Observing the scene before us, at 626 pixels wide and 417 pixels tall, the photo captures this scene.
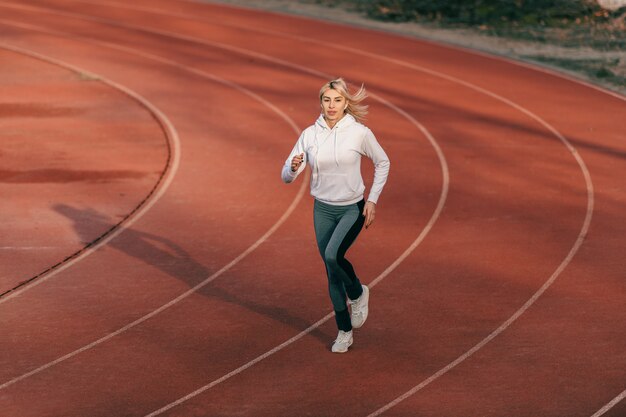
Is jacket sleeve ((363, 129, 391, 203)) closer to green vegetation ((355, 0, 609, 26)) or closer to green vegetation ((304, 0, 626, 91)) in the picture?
green vegetation ((304, 0, 626, 91))

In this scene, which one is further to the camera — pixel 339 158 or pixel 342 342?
pixel 342 342

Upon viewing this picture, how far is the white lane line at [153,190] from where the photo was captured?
39.9 feet

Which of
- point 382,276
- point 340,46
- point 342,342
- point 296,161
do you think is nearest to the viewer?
point 296,161

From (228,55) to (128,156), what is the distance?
24.9ft

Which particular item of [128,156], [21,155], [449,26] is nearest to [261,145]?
[128,156]

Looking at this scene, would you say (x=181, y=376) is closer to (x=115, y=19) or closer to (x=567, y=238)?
(x=567, y=238)

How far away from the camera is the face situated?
30.1 ft

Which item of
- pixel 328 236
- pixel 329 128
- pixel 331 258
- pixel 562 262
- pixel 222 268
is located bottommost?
pixel 222 268

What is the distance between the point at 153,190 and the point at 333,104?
6414mm

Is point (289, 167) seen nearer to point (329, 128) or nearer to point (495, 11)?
point (329, 128)

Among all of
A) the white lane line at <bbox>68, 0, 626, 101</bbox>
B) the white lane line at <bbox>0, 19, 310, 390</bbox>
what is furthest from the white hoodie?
the white lane line at <bbox>68, 0, 626, 101</bbox>

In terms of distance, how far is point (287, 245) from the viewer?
12906mm

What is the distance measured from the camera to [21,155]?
1691 centimetres

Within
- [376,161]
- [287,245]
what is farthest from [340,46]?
[376,161]
